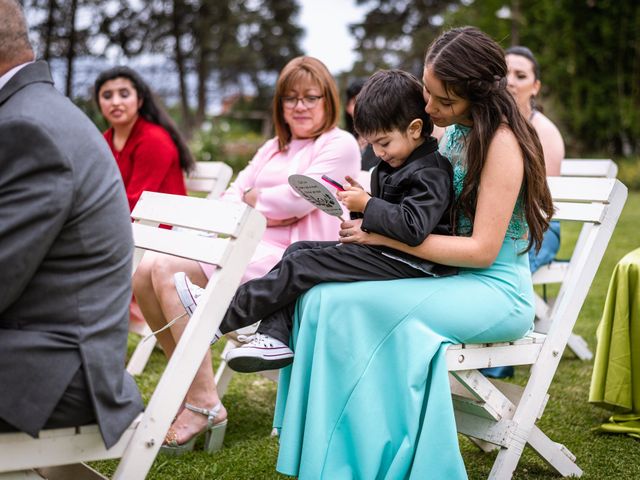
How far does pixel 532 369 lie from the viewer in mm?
3041

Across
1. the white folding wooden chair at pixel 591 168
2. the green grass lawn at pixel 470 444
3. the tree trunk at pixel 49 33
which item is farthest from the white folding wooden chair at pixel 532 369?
the tree trunk at pixel 49 33

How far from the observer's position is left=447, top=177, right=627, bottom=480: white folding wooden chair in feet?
9.39

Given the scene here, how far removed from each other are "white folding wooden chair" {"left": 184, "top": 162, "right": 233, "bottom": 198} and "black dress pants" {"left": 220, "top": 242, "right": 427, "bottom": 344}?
2.20m

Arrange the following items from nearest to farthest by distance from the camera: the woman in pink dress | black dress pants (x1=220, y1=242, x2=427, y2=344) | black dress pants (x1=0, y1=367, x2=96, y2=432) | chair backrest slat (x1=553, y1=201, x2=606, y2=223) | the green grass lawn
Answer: black dress pants (x1=0, y1=367, x2=96, y2=432), black dress pants (x1=220, y1=242, x2=427, y2=344), chair backrest slat (x1=553, y1=201, x2=606, y2=223), the green grass lawn, the woman in pink dress

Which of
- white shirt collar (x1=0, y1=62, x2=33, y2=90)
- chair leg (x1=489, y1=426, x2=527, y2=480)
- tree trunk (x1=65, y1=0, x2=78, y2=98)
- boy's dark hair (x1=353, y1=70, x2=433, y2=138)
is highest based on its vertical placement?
white shirt collar (x1=0, y1=62, x2=33, y2=90)

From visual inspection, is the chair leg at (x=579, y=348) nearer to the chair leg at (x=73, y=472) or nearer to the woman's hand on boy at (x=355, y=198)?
the woman's hand on boy at (x=355, y=198)

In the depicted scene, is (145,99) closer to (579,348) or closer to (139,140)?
(139,140)

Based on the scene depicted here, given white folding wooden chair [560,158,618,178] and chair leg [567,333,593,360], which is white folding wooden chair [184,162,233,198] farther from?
chair leg [567,333,593,360]

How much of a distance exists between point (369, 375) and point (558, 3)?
20.5 meters

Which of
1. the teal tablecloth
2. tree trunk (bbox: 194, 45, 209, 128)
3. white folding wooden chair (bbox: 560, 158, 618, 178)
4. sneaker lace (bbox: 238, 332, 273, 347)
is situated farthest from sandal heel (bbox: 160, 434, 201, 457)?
tree trunk (bbox: 194, 45, 209, 128)

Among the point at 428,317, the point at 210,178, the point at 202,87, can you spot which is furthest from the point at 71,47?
the point at 428,317

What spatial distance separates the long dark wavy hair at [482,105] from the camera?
2758 mm

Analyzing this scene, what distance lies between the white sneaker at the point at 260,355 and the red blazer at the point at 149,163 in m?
2.36

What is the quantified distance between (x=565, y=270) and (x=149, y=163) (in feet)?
8.55
